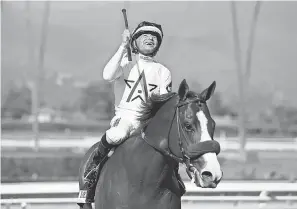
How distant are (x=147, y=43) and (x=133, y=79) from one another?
0.98 ft

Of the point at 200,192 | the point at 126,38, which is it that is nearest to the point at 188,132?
the point at 126,38

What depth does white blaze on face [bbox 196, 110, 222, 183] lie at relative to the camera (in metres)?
3.79

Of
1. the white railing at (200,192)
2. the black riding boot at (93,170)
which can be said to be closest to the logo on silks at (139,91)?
the black riding boot at (93,170)

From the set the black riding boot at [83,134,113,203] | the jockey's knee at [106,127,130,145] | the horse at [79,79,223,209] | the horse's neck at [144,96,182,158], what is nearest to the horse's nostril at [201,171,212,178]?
the horse at [79,79,223,209]

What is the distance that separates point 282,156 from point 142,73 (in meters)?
17.2

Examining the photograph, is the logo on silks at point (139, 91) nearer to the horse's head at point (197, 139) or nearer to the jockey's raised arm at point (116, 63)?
the jockey's raised arm at point (116, 63)

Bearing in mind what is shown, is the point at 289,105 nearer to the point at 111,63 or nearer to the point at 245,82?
the point at 245,82

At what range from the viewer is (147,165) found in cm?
443

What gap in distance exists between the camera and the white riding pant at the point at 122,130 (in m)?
4.65

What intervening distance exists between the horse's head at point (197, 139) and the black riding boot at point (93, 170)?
773 mm

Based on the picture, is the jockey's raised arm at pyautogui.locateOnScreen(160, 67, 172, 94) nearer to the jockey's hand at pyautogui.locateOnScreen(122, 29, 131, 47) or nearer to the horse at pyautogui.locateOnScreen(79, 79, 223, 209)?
the horse at pyautogui.locateOnScreen(79, 79, 223, 209)

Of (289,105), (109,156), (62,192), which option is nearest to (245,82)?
(62,192)

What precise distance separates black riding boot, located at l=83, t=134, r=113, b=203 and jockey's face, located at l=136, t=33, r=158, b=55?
755 mm

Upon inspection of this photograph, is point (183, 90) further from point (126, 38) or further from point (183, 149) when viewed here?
point (126, 38)
